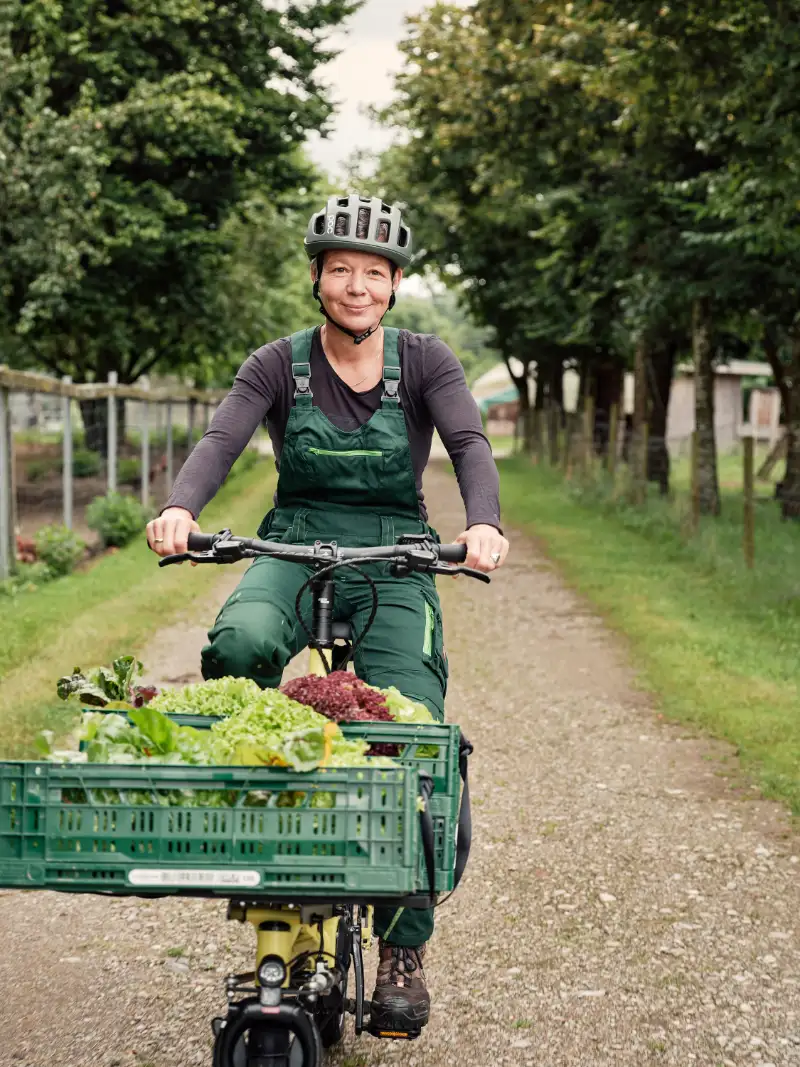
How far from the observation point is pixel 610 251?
22.0 meters

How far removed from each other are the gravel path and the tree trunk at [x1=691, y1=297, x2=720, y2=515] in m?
13.0

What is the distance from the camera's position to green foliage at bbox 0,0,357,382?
792 inches

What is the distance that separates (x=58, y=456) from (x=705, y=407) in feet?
28.7

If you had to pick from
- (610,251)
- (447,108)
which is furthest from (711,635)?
(447,108)

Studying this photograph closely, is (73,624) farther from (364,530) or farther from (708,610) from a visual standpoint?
(364,530)

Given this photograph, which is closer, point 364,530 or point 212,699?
point 212,699

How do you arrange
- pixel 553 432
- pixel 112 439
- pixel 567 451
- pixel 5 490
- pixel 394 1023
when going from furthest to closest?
pixel 553 432 < pixel 567 451 < pixel 112 439 < pixel 5 490 < pixel 394 1023

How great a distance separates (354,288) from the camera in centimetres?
419

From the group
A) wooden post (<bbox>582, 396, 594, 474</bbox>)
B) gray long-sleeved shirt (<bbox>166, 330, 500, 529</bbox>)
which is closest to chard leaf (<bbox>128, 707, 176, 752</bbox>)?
gray long-sleeved shirt (<bbox>166, 330, 500, 529</bbox>)

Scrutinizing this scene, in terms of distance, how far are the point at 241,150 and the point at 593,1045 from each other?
20.5 metres

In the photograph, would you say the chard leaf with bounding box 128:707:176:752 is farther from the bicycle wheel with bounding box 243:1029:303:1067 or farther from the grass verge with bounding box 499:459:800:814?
the grass verge with bounding box 499:459:800:814

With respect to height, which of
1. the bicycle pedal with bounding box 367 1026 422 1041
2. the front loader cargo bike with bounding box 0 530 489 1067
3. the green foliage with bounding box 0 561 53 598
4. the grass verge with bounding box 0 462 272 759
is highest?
the front loader cargo bike with bounding box 0 530 489 1067

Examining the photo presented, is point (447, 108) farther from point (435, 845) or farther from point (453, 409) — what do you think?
point (435, 845)

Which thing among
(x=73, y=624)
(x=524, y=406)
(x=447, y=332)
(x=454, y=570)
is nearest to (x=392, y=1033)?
(x=454, y=570)
